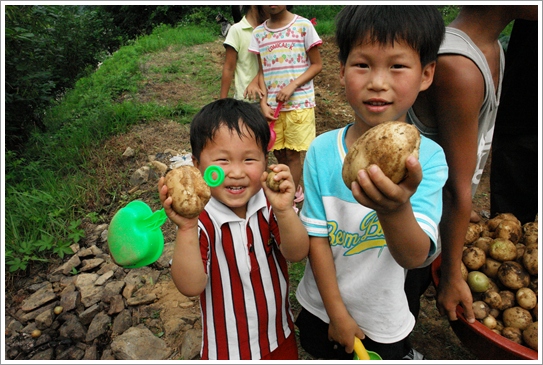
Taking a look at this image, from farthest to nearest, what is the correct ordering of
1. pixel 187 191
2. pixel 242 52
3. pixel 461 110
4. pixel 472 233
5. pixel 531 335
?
1. pixel 242 52
2. pixel 472 233
3. pixel 531 335
4. pixel 461 110
5. pixel 187 191

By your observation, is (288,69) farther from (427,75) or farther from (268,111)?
→ (427,75)

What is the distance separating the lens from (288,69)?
10.7ft

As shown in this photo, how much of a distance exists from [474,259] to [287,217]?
4.04 feet

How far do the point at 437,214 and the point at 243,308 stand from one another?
33.6 inches

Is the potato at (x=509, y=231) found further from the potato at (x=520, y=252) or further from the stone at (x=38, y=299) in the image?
the stone at (x=38, y=299)

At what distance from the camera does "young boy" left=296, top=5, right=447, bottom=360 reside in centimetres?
132

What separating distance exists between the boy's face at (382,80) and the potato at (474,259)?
1.08 metres

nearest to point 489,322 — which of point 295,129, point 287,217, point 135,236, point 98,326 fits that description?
point 287,217

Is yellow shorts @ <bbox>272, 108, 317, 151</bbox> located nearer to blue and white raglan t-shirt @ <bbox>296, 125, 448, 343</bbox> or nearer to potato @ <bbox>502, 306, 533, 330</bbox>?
blue and white raglan t-shirt @ <bbox>296, 125, 448, 343</bbox>

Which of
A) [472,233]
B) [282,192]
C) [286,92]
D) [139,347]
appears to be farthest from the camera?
[286,92]

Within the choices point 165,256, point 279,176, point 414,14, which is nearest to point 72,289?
point 165,256

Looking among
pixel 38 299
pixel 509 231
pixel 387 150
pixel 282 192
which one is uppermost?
pixel 387 150

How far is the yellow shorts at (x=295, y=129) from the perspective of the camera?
3383mm

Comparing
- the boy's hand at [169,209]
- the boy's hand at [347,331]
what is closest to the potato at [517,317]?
the boy's hand at [347,331]
